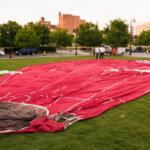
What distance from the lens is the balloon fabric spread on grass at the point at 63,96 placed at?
15.7 feet

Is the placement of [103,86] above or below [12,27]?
below

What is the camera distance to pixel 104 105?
6.05 meters

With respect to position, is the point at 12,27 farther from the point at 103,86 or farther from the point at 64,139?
the point at 64,139

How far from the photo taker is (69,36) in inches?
1753

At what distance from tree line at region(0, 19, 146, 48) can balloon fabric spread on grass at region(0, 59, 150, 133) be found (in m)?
24.9

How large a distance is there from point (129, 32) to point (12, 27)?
2594 cm

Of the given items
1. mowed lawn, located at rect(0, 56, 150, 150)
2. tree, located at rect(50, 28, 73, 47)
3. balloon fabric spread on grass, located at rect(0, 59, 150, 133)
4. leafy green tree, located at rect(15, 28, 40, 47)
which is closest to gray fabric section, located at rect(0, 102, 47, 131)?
balloon fabric spread on grass, located at rect(0, 59, 150, 133)

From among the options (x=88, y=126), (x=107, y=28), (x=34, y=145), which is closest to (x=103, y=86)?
(x=88, y=126)

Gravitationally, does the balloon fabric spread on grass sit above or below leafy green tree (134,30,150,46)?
below

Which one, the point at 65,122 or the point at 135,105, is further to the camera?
the point at 135,105

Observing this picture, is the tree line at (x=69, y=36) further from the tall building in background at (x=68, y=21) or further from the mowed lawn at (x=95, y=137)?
the tall building in background at (x=68, y=21)

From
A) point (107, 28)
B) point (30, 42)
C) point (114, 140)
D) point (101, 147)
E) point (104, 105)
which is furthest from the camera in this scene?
point (30, 42)

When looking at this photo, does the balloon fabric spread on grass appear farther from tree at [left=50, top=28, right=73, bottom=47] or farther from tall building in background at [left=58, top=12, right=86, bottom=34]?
tall building in background at [left=58, top=12, right=86, bottom=34]

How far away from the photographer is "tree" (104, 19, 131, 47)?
111ft
